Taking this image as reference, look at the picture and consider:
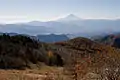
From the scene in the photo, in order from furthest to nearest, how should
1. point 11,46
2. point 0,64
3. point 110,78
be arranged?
point 11,46 < point 0,64 < point 110,78

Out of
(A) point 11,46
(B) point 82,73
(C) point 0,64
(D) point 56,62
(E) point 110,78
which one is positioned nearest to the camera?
(E) point 110,78

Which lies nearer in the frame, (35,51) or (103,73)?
(103,73)

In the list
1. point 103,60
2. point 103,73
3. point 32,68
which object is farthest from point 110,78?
point 32,68

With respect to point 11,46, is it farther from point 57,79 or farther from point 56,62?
point 57,79

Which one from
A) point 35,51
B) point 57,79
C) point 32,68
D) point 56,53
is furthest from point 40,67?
point 57,79

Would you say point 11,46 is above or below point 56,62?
above

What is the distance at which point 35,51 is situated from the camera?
4791 centimetres

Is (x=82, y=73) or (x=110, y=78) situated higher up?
(x=110, y=78)

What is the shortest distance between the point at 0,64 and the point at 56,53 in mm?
14664

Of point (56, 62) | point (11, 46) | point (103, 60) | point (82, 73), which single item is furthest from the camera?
point (56, 62)

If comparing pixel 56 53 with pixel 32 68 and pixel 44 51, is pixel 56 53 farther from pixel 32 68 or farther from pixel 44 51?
pixel 32 68

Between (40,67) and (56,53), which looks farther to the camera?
(56,53)

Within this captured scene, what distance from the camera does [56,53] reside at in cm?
5325

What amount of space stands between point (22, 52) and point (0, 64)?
215 inches
